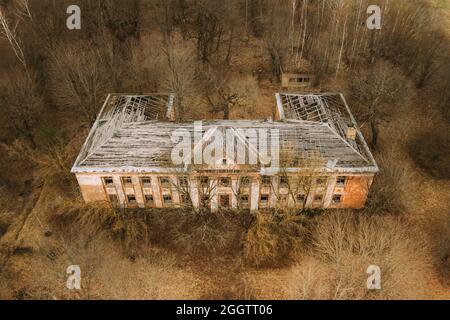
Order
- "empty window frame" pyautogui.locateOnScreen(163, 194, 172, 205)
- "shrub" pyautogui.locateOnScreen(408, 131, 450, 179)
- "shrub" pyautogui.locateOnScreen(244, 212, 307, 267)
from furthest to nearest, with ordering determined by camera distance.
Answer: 1. "shrub" pyautogui.locateOnScreen(408, 131, 450, 179)
2. "empty window frame" pyautogui.locateOnScreen(163, 194, 172, 205)
3. "shrub" pyautogui.locateOnScreen(244, 212, 307, 267)

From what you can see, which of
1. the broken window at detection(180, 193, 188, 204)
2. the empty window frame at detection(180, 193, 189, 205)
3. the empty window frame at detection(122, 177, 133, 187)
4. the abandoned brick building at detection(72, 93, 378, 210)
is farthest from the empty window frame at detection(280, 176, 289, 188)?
the empty window frame at detection(122, 177, 133, 187)

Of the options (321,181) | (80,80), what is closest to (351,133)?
(321,181)

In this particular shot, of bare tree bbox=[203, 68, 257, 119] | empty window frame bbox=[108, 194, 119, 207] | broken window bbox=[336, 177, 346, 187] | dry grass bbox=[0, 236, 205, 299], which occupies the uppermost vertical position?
bare tree bbox=[203, 68, 257, 119]

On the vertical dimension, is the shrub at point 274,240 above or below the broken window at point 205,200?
below

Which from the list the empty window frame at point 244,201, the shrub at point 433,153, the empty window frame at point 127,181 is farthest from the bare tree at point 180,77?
the shrub at point 433,153

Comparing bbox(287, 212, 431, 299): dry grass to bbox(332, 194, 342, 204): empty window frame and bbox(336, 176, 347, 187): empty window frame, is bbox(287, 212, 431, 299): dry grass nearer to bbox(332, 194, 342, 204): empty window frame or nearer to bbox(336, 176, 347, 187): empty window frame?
bbox(336, 176, 347, 187): empty window frame

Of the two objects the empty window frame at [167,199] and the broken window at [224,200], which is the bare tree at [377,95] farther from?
the empty window frame at [167,199]
